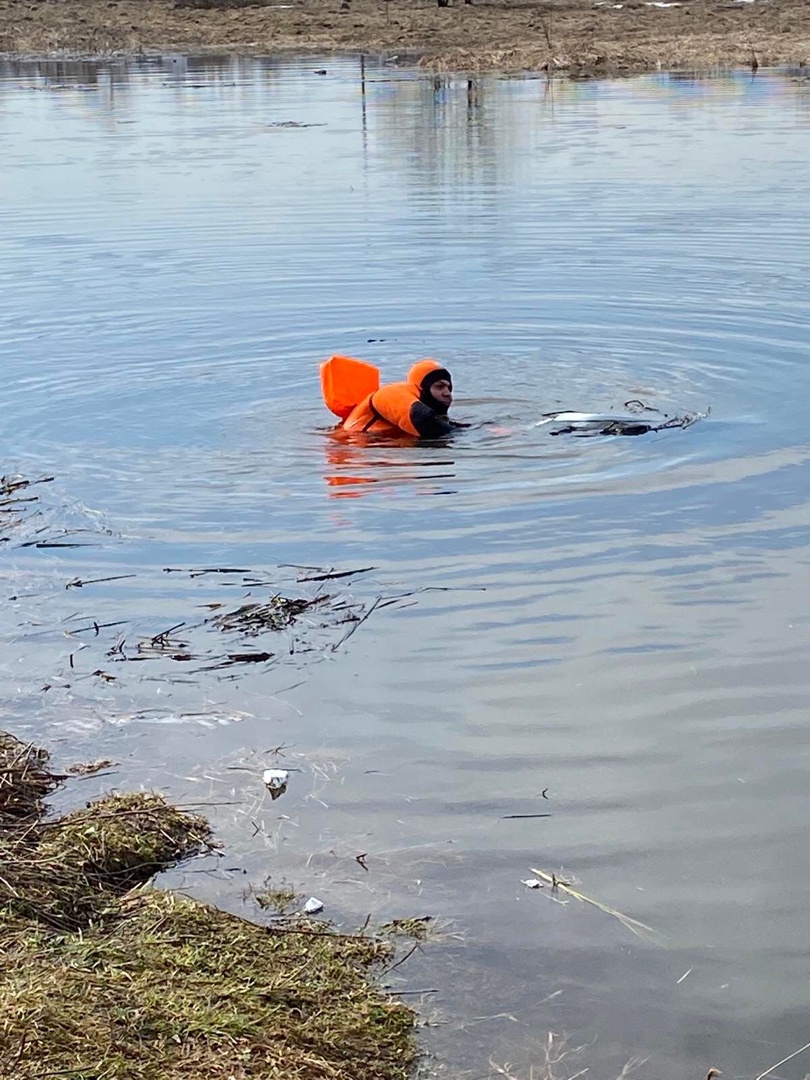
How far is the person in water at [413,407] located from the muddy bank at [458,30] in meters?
33.5

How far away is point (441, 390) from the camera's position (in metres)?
10.4

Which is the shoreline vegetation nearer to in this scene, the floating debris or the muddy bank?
the floating debris

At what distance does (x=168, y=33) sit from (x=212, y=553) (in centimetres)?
5492

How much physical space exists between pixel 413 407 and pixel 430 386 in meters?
0.19

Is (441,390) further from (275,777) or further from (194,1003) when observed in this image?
(194,1003)

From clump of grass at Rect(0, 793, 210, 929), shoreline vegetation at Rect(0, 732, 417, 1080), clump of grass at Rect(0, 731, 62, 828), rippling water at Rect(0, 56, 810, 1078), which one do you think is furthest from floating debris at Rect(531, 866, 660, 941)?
clump of grass at Rect(0, 731, 62, 828)

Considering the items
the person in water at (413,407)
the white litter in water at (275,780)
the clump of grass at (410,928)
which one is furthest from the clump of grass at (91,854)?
the person in water at (413,407)

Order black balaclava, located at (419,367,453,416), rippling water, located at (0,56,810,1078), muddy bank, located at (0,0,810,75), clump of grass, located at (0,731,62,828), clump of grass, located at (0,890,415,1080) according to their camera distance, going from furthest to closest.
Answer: muddy bank, located at (0,0,810,75) < black balaclava, located at (419,367,453,416) < clump of grass, located at (0,731,62,828) < rippling water, located at (0,56,810,1078) < clump of grass, located at (0,890,415,1080)

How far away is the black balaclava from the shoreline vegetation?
5.46 metres

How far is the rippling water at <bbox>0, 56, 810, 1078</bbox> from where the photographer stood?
482cm

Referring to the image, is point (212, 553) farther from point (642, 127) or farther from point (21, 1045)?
point (642, 127)

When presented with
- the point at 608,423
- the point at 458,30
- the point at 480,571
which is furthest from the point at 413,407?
the point at 458,30

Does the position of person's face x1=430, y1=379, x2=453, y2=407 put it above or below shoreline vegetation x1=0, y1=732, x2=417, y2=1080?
above

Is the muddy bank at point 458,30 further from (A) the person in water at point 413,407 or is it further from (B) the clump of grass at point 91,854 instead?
(B) the clump of grass at point 91,854
